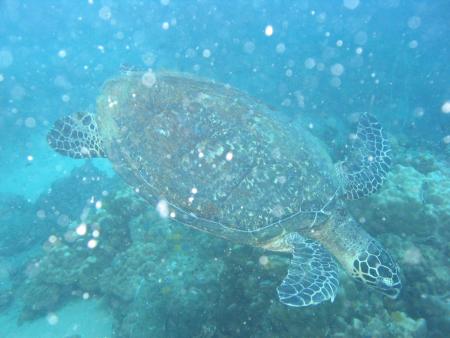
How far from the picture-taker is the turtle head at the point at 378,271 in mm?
5062

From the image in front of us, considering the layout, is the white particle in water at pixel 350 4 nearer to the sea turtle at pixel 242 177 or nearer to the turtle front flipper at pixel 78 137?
the sea turtle at pixel 242 177

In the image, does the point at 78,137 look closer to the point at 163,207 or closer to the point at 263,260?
the point at 163,207

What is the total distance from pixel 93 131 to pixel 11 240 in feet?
29.4

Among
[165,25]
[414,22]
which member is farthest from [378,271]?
[414,22]

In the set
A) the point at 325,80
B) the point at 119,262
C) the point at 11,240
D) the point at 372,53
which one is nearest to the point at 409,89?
the point at 372,53

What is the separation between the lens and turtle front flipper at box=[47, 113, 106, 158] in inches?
291

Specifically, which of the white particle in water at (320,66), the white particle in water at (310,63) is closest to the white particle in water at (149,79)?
the white particle in water at (310,63)

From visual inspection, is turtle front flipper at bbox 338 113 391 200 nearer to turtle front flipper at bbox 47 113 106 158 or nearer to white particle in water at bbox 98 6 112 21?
turtle front flipper at bbox 47 113 106 158

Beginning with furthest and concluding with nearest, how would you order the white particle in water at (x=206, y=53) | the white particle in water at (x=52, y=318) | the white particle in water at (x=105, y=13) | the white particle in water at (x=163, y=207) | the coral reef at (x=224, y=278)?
1. the white particle in water at (x=105, y=13)
2. the white particle in water at (x=206, y=53)
3. the white particle in water at (x=52, y=318)
4. the white particle in water at (x=163, y=207)
5. the coral reef at (x=224, y=278)

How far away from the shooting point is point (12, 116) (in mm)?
20250

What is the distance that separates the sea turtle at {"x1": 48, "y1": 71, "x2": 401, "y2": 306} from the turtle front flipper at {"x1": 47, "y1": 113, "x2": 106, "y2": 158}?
137 centimetres

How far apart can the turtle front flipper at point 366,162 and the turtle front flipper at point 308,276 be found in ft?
5.27

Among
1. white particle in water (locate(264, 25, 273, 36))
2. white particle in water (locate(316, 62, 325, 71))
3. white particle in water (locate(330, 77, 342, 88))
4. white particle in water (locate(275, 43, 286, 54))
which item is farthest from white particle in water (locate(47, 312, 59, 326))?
white particle in water (locate(264, 25, 273, 36))

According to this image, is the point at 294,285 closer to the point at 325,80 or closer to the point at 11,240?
the point at 11,240
